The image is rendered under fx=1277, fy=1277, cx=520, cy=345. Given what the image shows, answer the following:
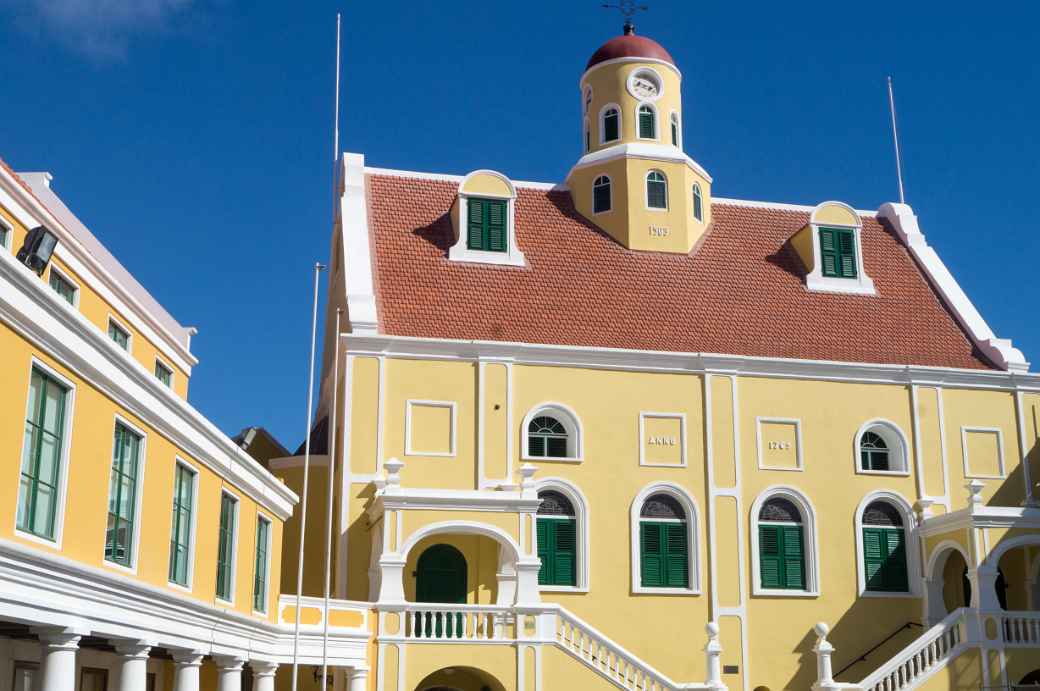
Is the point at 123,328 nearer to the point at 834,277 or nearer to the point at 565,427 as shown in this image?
the point at 565,427

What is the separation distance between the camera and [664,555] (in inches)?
1152

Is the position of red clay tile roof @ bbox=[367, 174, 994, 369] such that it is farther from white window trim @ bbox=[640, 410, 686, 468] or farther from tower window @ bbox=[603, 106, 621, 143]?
tower window @ bbox=[603, 106, 621, 143]

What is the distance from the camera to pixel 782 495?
3020 cm

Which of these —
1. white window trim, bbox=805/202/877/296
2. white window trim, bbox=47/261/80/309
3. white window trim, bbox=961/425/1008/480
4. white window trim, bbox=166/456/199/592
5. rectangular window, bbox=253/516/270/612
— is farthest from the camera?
white window trim, bbox=805/202/877/296

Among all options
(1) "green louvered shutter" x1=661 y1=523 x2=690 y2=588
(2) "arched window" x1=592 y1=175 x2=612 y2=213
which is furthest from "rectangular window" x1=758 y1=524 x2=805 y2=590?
(2) "arched window" x1=592 y1=175 x2=612 y2=213

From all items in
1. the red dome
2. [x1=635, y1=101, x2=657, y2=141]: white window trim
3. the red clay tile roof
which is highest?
the red dome

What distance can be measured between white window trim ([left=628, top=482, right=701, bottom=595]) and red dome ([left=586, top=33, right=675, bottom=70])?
1311 cm

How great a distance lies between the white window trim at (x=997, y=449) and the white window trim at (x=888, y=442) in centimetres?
153

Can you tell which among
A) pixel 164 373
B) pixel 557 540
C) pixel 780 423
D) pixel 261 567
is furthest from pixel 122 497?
pixel 780 423

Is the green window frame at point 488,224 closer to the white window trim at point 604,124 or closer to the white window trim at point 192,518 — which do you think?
the white window trim at point 604,124

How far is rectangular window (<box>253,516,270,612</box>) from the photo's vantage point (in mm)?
21423

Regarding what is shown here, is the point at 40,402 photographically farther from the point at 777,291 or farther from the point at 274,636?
the point at 777,291

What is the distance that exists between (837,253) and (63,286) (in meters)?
20.5

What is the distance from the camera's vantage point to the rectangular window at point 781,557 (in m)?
29.7
